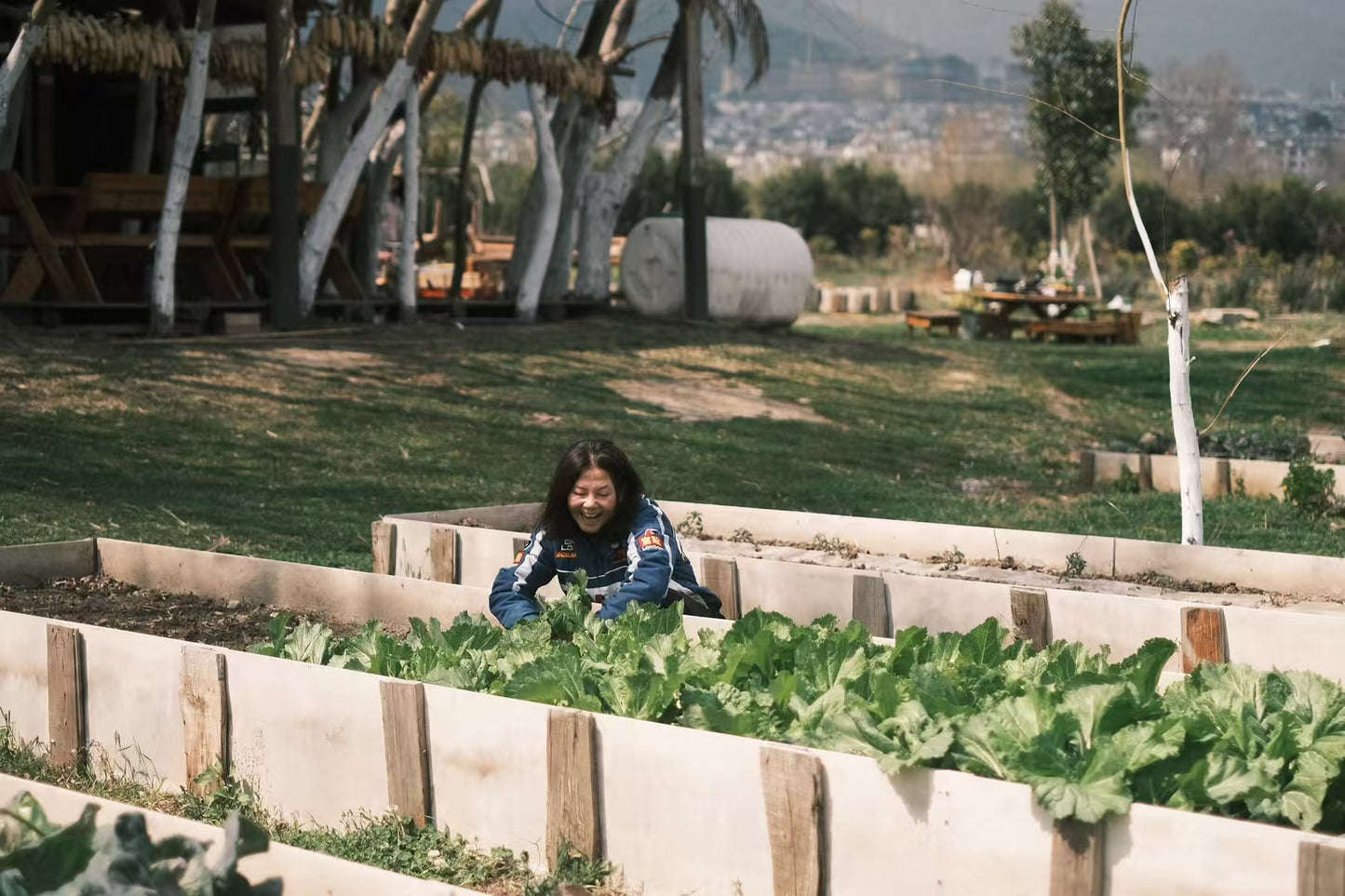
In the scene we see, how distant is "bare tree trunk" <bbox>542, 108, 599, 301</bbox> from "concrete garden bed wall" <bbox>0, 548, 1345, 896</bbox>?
50.5ft

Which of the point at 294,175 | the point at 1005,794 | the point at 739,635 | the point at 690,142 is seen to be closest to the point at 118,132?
the point at 294,175

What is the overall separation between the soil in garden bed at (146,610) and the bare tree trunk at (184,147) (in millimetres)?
7936

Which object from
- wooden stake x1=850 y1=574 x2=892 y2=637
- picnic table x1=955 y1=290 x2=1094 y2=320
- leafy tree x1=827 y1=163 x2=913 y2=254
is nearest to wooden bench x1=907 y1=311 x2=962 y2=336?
picnic table x1=955 y1=290 x2=1094 y2=320

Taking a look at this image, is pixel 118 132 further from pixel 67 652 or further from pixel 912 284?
pixel 912 284

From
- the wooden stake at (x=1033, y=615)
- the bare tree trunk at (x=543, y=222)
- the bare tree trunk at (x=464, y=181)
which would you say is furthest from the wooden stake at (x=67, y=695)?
the bare tree trunk at (x=464, y=181)

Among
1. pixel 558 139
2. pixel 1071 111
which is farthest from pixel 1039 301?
pixel 1071 111

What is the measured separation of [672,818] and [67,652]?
2.37 meters

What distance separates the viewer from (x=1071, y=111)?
34656mm

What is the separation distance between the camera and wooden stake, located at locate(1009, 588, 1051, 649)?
6410 millimetres

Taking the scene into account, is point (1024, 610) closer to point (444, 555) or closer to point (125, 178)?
point (444, 555)

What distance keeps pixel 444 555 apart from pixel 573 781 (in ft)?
11.8

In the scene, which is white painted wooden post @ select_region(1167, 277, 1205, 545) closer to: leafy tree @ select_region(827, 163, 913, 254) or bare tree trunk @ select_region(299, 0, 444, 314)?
bare tree trunk @ select_region(299, 0, 444, 314)

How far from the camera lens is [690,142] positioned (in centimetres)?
2088

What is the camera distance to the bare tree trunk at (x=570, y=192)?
69.8 feet
